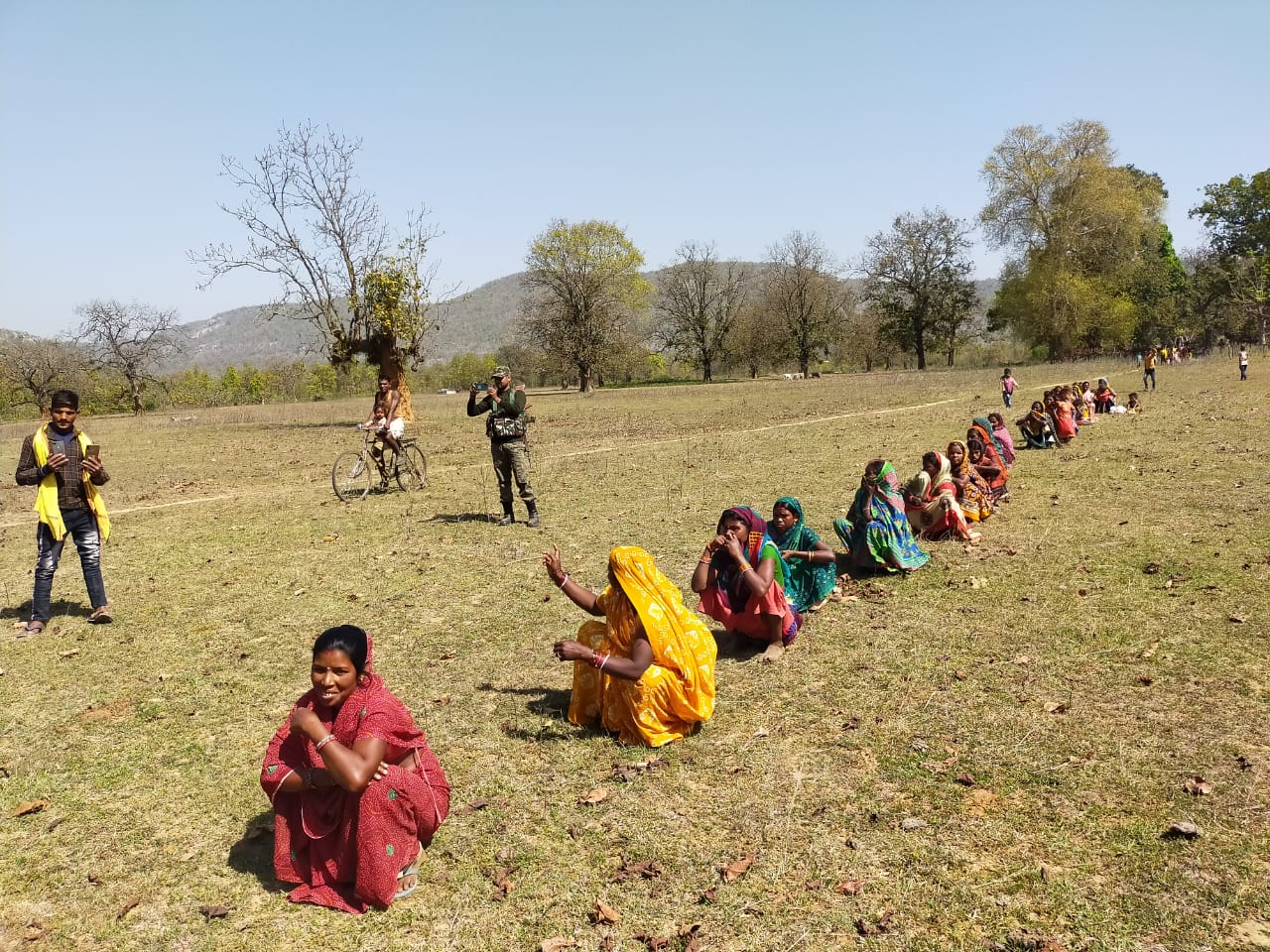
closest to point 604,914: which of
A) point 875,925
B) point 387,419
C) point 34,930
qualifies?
point 875,925

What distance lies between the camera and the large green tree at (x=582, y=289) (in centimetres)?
6353

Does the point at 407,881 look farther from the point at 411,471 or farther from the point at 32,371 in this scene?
the point at 32,371

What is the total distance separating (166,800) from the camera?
5.16 meters

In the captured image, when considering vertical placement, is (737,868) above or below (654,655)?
below

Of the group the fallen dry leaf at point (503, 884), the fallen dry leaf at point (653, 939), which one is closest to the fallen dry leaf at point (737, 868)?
the fallen dry leaf at point (653, 939)

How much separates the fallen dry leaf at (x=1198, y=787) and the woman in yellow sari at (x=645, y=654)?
9.05 feet

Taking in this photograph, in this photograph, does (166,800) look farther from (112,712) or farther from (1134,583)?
(1134,583)

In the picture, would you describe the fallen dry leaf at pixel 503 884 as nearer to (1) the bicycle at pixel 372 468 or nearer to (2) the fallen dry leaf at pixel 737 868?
(2) the fallen dry leaf at pixel 737 868

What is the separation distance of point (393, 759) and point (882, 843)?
253cm

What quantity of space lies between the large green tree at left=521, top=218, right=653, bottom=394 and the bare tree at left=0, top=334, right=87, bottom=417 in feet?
116

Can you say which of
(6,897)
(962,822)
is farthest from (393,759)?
(962,822)

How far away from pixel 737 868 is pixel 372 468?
550 inches

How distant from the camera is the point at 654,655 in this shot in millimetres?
5434

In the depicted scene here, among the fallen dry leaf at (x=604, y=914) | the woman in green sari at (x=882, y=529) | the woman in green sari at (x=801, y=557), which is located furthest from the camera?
the woman in green sari at (x=882, y=529)
